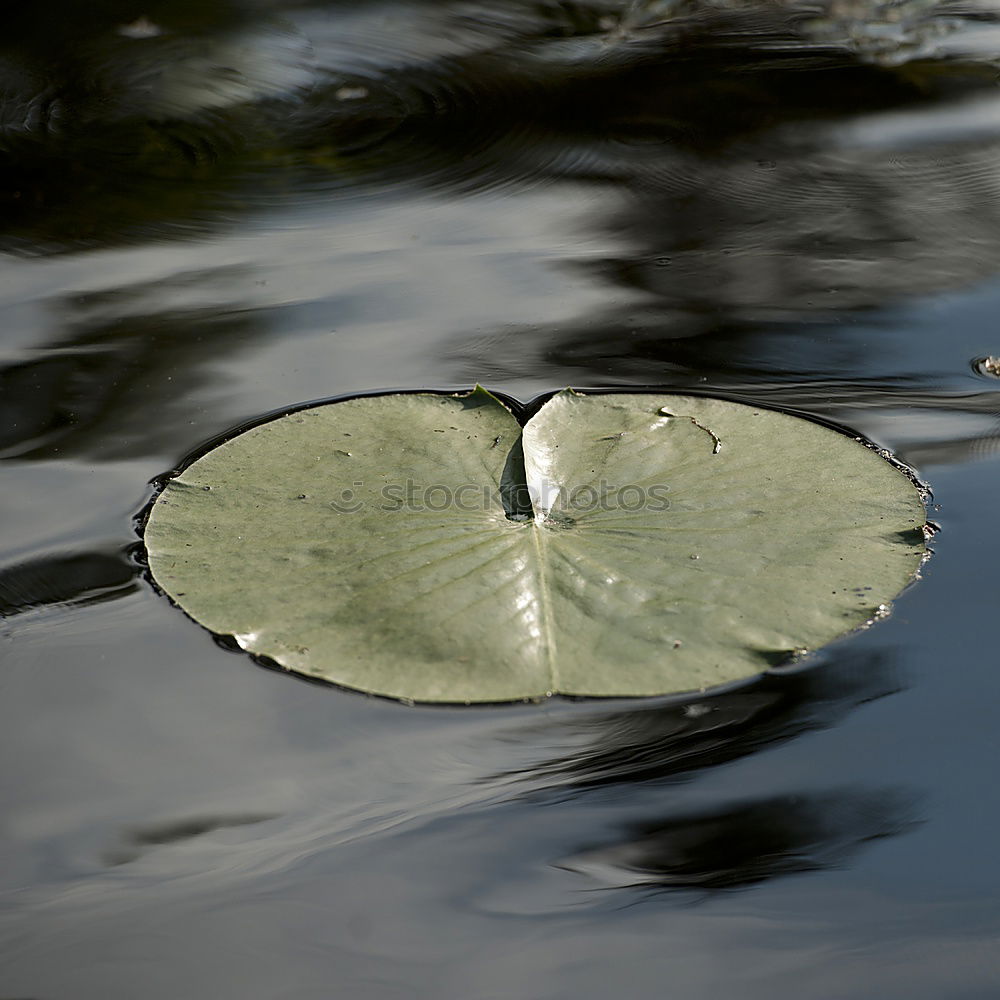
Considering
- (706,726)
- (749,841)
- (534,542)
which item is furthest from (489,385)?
(749,841)

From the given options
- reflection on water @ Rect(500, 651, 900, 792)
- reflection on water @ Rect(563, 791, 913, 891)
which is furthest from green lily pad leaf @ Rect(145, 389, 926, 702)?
reflection on water @ Rect(563, 791, 913, 891)

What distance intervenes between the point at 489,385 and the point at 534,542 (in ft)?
1.32

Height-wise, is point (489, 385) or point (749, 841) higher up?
point (489, 385)

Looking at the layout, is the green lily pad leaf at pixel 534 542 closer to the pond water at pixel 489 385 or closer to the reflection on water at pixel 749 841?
the pond water at pixel 489 385

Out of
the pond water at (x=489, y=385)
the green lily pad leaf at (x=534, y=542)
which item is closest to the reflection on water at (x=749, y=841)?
the pond water at (x=489, y=385)

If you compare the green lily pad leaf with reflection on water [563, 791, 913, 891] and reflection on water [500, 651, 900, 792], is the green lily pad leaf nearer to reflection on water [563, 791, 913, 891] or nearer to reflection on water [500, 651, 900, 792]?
reflection on water [500, 651, 900, 792]

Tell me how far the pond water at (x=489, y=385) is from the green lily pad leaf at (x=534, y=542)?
0.14 feet

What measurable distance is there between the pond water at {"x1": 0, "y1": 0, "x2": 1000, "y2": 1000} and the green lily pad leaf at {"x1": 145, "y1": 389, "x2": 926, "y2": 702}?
1.7 inches

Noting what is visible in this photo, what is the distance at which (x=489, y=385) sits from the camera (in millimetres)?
1649

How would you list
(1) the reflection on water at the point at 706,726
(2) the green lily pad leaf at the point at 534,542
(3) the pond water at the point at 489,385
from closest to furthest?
(3) the pond water at the point at 489,385
(1) the reflection on water at the point at 706,726
(2) the green lily pad leaf at the point at 534,542

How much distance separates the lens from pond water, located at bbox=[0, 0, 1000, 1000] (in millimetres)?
938

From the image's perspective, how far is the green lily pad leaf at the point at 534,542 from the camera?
1.18m

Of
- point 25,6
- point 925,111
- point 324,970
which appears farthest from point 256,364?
point 25,6

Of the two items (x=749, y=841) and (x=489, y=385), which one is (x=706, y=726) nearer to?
(x=749, y=841)
